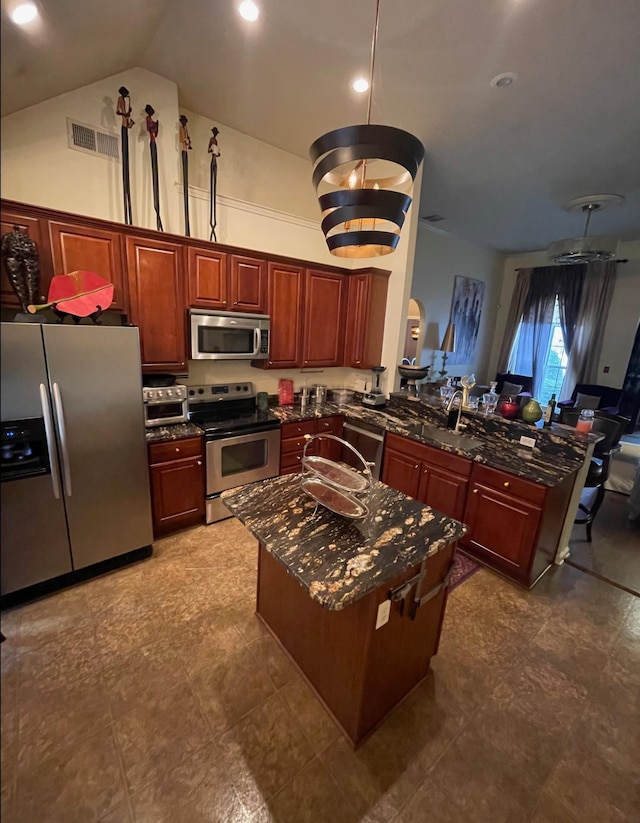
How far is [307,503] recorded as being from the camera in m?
1.75

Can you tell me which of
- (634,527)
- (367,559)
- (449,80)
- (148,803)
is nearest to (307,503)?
(367,559)

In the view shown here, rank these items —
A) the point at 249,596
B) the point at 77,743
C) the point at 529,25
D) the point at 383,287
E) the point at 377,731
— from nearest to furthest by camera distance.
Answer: the point at 77,743 → the point at 377,731 → the point at 529,25 → the point at 249,596 → the point at 383,287

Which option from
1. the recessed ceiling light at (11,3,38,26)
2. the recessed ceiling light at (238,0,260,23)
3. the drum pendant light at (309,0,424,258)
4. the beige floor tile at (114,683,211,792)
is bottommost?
the beige floor tile at (114,683,211,792)

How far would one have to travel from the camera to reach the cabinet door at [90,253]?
2.24 m

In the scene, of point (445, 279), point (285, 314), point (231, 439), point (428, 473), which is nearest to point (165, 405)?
point (231, 439)

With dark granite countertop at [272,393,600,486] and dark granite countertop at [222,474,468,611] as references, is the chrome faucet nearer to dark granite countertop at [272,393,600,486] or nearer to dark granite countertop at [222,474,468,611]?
dark granite countertop at [272,393,600,486]

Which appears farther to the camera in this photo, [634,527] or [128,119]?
[634,527]

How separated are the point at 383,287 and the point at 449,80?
64.7 inches

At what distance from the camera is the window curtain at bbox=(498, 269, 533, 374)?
6.69 metres

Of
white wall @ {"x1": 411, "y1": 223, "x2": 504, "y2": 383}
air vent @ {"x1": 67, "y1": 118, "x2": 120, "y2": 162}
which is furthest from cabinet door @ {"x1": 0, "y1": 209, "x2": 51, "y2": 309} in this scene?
white wall @ {"x1": 411, "y1": 223, "x2": 504, "y2": 383}

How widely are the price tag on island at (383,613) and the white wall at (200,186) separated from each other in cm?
248

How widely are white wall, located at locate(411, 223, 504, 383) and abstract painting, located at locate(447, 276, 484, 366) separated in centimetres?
11

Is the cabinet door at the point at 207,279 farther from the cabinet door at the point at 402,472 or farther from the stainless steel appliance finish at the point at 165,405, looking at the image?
the cabinet door at the point at 402,472

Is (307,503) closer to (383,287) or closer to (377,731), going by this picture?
(377,731)
